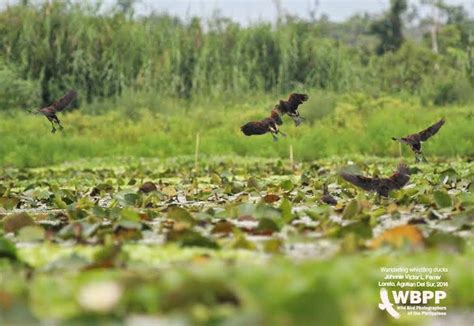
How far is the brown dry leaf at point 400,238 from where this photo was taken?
11.7ft

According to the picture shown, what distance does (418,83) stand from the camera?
2127 cm

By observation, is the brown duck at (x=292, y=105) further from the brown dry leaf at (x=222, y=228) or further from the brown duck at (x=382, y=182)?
the brown dry leaf at (x=222, y=228)

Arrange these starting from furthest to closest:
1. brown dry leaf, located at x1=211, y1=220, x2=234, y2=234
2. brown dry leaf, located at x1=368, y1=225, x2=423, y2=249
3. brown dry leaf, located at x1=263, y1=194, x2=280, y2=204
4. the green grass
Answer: the green grass
brown dry leaf, located at x1=263, y1=194, x2=280, y2=204
brown dry leaf, located at x1=211, y1=220, x2=234, y2=234
brown dry leaf, located at x1=368, y1=225, x2=423, y2=249

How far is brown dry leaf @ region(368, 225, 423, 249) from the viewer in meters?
3.56

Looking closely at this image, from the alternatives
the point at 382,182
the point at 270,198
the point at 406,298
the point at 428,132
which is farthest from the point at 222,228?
the point at 428,132

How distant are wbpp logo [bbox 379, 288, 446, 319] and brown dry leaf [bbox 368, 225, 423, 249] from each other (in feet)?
1.28

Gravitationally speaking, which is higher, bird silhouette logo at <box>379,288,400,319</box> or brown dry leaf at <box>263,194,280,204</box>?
bird silhouette logo at <box>379,288,400,319</box>

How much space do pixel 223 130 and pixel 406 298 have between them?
1336 cm

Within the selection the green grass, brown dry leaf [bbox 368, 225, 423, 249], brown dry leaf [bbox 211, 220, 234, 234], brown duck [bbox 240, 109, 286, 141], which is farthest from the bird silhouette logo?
the green grass

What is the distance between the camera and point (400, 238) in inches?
141

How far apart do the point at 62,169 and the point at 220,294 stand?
36.4 ft

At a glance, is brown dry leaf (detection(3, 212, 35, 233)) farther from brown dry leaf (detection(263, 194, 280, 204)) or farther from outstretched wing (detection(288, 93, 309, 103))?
outstretched wing (detection(288, 93, 309, 103))

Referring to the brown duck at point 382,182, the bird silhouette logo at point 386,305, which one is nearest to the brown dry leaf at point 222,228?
the bird silhouette logo at point 386,305

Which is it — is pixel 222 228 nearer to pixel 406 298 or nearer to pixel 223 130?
pixel 406 298
